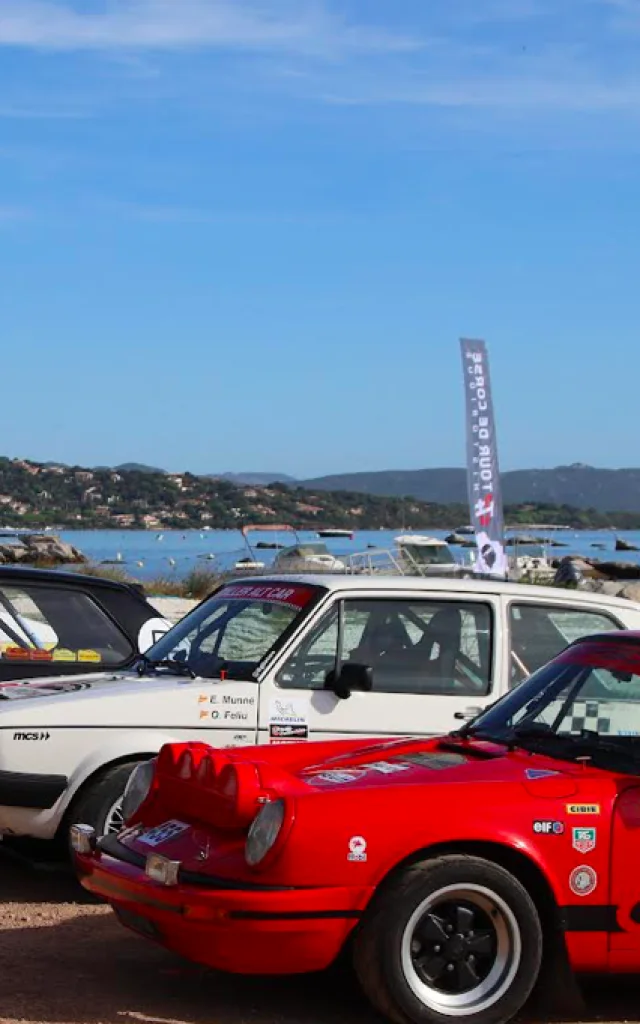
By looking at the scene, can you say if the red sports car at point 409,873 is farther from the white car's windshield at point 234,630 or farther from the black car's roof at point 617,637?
the white car's windshield at point 234,630

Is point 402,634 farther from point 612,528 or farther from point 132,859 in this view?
point 612,528

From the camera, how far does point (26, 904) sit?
7676 mm

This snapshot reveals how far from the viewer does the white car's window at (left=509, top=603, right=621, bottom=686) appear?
839cm

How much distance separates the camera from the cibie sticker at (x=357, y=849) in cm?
553

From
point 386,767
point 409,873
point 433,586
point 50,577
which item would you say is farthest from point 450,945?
point 50,577

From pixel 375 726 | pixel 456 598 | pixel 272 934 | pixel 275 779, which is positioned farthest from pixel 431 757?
pixel 456 598

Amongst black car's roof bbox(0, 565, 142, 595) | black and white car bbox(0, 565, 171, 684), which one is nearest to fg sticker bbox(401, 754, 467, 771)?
black and white car bbox(0, 565, 171, 684)

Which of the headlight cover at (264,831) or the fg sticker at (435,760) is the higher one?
the fg sticker at (435,760)

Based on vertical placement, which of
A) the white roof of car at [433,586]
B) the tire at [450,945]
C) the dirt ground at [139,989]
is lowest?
the dirt ground at [139,989]

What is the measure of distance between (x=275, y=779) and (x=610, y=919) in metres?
1.28

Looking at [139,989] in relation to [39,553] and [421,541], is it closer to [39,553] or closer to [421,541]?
[39,553]

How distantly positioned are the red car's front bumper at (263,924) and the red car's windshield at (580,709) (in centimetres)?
113

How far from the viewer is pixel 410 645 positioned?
8.32 meters

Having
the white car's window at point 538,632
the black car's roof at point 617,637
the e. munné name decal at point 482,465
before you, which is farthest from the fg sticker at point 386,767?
the e. munné name decal at point 482,465
